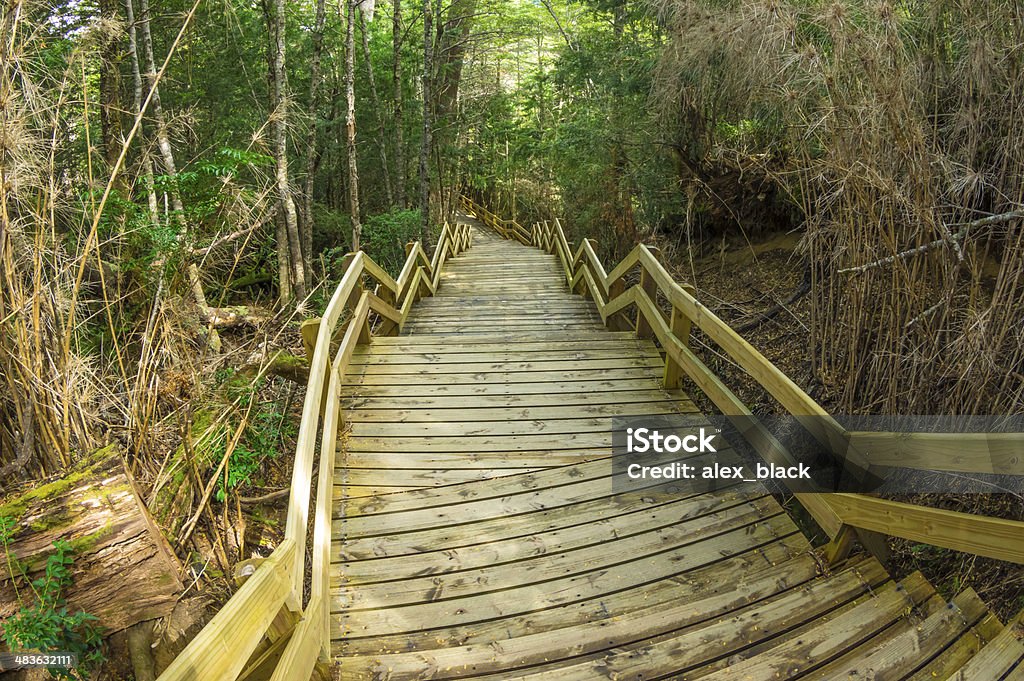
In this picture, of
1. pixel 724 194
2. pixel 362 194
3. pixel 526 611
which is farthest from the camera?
pixel 362 194

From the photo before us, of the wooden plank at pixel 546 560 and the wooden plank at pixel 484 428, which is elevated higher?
the wooden plank at pixel 484 428

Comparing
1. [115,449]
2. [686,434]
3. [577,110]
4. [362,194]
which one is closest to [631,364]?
[686,434]

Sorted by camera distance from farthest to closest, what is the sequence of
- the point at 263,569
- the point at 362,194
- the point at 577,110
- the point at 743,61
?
the point at 362,194, the point at 577,110, the point at 743,61, the point at 263,569

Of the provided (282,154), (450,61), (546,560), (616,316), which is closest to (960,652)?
(546,560)

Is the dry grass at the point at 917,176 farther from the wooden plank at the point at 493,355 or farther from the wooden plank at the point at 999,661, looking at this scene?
the wooden plank at the point at 493,355

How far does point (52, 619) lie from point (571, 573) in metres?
2.10

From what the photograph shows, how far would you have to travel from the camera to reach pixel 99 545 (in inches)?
93.6

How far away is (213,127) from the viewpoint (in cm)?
1103

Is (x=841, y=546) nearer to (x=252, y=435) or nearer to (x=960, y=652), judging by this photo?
(x=960, y=652)

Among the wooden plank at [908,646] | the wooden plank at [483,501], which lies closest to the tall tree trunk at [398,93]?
the wooden plank at [483,501]

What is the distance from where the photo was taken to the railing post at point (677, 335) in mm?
3879

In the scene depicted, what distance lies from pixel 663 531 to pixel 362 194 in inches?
608

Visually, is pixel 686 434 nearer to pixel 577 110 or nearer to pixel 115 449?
pixel 115 449

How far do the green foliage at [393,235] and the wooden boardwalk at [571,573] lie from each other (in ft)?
27.3
